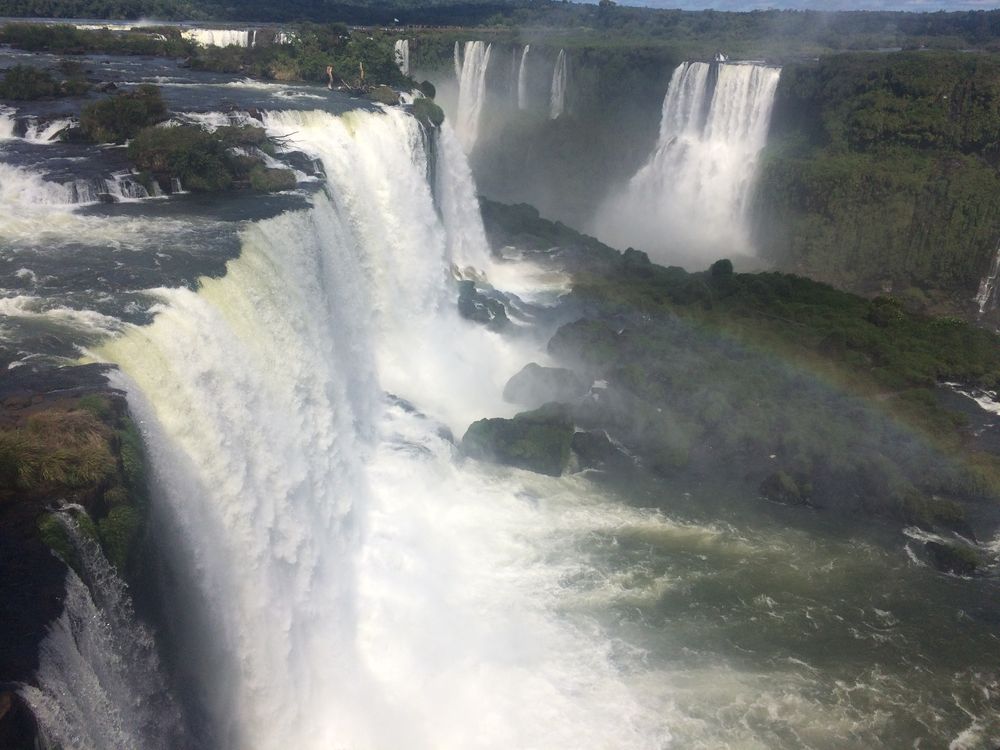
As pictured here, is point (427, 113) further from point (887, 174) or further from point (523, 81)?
point (523, 81)

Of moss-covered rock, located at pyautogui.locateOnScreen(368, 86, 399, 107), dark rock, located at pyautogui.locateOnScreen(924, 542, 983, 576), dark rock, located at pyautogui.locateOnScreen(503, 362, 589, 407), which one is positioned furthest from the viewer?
moss-covered rock, located at pyautogui.locateOnScreen(368, 86, 399, 107)

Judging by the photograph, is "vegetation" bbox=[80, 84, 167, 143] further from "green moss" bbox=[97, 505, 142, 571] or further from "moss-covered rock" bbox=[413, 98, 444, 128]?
"green moss" bbox=[97, 505, 142, 571]

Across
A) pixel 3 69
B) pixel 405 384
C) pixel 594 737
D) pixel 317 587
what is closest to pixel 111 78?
pixel 3 69

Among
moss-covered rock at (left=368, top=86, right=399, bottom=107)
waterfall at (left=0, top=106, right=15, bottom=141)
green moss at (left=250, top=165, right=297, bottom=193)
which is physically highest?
moss-covered rock at (left=368, top=86, right=399, bottom=107)

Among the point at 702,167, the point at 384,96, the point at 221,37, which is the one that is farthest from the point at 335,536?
the point at 221,37

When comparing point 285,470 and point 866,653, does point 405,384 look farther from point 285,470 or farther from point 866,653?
point 866,653

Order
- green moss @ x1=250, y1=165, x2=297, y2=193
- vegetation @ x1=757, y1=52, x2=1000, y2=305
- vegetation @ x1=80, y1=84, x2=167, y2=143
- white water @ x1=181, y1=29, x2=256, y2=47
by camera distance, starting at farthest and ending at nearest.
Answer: white water @ x1=181, y1=29, x2=256, y2=47
vegetation @ x1=757, y1=52, x2=1000, y2=305
vegetation @ x1=80, y1=84, x2=167, y2=143
green moss @ x1=250, y1=165, x2=297, y2=193

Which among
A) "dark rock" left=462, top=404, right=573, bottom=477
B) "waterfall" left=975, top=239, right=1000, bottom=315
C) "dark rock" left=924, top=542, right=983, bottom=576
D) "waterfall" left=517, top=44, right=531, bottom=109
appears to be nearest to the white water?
"waterfall" left=517, top=44, right=531, bottom=109
